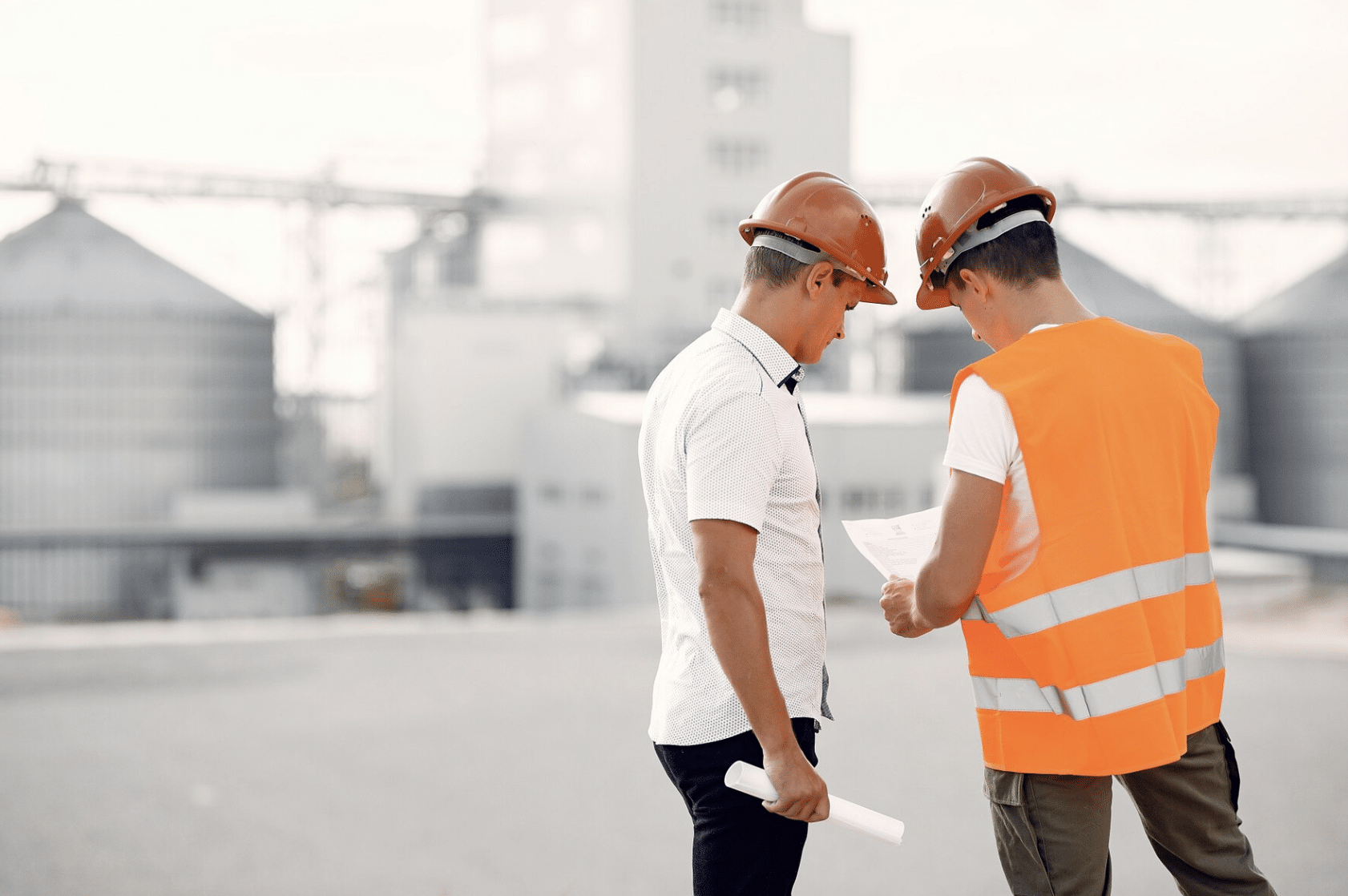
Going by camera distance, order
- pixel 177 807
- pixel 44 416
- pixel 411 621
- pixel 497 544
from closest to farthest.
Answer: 1. pixel 177 807
2. pixel 411 621
3. pixel 44 416
4. pixel 497 544

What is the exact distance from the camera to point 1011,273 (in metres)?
2.13

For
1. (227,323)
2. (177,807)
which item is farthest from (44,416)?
(177,807)

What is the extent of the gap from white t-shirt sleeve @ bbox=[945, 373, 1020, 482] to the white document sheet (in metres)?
0.34

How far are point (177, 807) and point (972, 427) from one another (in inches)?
Answer: 160

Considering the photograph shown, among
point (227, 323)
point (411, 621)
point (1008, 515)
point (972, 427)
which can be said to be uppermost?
point (227, 323)

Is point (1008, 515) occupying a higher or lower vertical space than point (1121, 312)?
lower

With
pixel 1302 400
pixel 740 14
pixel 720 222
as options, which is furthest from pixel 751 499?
pixel 740 14

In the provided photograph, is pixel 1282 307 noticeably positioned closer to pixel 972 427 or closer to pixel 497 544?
pixel 497 544

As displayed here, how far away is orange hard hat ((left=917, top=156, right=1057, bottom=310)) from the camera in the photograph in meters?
2.13

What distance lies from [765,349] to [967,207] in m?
0.47

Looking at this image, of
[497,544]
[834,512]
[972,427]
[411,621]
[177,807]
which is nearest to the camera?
[972,427]

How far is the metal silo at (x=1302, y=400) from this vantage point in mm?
33156

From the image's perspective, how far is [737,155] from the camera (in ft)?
125

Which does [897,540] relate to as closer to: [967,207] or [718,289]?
[967,207]
